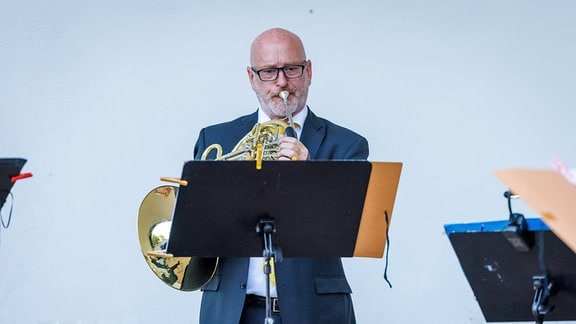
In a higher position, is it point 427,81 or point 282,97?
point 427,81

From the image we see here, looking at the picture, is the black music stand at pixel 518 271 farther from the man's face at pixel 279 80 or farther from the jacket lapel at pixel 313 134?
the man's face at pixel 279 80

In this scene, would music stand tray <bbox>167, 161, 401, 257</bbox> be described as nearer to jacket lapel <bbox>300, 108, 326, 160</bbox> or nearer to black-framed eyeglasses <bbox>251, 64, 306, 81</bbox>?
jacket lapel <bbox>300, 108, 326, 160</bbox>

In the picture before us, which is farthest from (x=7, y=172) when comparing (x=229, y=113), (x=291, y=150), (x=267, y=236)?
(x=229, y=113)

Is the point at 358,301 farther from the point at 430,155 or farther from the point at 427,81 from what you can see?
the point at 427,81

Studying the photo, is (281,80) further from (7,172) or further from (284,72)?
(7,172)

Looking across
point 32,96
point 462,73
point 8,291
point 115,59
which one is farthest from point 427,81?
point 8,291

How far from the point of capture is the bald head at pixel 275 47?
4.55 metres

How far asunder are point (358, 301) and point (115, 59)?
5.68ft

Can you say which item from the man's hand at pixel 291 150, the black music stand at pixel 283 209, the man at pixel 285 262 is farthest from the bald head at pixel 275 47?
the black music stand at pixel 283 209

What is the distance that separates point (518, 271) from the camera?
3.41m

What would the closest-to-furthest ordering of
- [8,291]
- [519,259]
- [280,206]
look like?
[519,259]
[280,206]
[8,291]

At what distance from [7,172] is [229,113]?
2.11 metres

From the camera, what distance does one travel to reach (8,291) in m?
5.30

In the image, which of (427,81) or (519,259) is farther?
(427,81)
